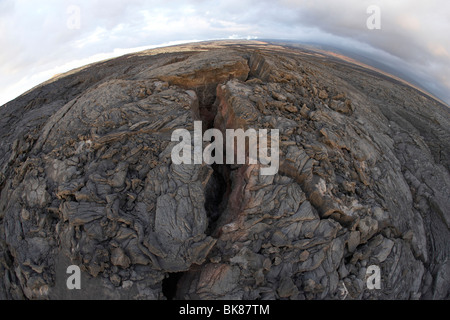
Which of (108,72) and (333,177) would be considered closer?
(333,177)

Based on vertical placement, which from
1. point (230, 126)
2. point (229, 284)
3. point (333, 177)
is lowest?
point (229, 284)

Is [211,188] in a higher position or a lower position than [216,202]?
higher

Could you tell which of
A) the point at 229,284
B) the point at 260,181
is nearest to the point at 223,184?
the point at 260,181

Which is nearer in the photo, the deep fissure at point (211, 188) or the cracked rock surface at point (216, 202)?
the cracked rock surface at point (216, 202)

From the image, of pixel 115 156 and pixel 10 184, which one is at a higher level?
pixel 115 156

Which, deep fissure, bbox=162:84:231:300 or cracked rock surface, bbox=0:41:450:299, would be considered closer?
cracked rock surface, bbox=0:41:450:299

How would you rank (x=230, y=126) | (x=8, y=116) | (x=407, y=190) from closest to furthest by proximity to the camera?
1. (x=230, y=126)
2. (x=407, y=190)
3. (x=8, y=116)
